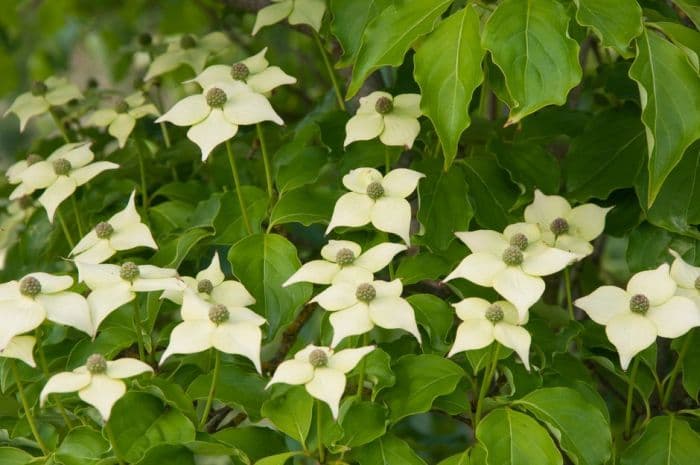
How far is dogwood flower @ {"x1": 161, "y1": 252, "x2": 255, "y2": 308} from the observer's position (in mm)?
915

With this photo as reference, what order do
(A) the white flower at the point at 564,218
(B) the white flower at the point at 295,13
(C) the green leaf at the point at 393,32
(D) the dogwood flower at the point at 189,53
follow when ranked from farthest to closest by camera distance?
(D) the dogwood flower at the point at 189,53, (B) the white flower at the point at 295,13, (A) the white flower at the point at 564,218, (C) the green leaf at the point at 393,32

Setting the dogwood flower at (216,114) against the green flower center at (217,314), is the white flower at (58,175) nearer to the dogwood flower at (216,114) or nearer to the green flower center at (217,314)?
the dogwood flower at (216,114)

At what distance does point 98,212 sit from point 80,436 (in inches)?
14.3

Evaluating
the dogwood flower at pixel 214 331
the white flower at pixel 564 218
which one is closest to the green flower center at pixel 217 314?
the dogwood flower at pixel 214 331

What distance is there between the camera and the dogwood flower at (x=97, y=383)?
801 mm

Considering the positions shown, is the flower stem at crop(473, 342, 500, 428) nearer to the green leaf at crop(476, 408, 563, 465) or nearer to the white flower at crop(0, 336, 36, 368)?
the green leaf at crop(476, 408, 563, 465)

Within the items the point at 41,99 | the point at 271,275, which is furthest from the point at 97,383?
the point at 41,99

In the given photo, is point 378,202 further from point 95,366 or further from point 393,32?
point 95,366

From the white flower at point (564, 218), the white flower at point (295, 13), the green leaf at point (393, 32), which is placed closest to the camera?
the green leaf at point (393, 32)

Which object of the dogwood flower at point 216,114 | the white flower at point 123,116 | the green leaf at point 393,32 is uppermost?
the green leaf at point 393,32

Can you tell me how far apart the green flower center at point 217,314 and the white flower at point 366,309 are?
7 centimetres

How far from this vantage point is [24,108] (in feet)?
4.16

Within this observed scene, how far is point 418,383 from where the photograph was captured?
910mm

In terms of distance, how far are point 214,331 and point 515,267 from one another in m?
0.25
